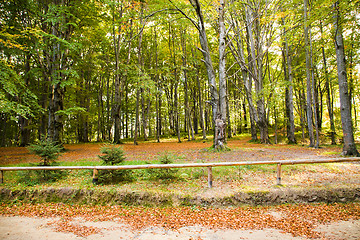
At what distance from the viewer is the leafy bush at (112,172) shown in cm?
623

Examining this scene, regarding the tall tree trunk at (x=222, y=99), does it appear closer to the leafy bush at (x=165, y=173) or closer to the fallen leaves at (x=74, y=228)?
the leafy bush at (x=165, y=173)

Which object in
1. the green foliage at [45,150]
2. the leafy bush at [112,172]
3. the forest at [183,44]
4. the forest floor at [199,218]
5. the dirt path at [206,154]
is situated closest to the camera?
the forest floor at [199,218]

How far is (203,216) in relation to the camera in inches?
182

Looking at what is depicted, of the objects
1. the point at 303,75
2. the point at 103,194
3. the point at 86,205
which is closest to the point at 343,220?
the point at 103,194

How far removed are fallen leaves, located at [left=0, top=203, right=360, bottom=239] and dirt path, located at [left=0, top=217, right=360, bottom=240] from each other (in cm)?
15

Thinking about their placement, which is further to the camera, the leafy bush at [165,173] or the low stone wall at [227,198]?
the leafy bush at [165,173]

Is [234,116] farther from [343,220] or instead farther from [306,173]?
[343,220]

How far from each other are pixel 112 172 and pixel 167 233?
3155 mm

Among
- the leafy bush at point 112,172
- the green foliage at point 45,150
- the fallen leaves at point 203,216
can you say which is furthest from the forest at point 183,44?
the fallen leaves at point 203,216

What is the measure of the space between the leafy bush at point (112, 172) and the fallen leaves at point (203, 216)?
1040 millimetres

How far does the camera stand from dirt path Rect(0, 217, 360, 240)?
3773mm

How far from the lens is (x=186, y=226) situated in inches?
167

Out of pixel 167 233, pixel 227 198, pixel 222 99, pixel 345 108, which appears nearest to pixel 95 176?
pixel 167 233

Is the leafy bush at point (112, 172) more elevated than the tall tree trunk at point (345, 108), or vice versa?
the tall tree trunk at point (345, 108)
